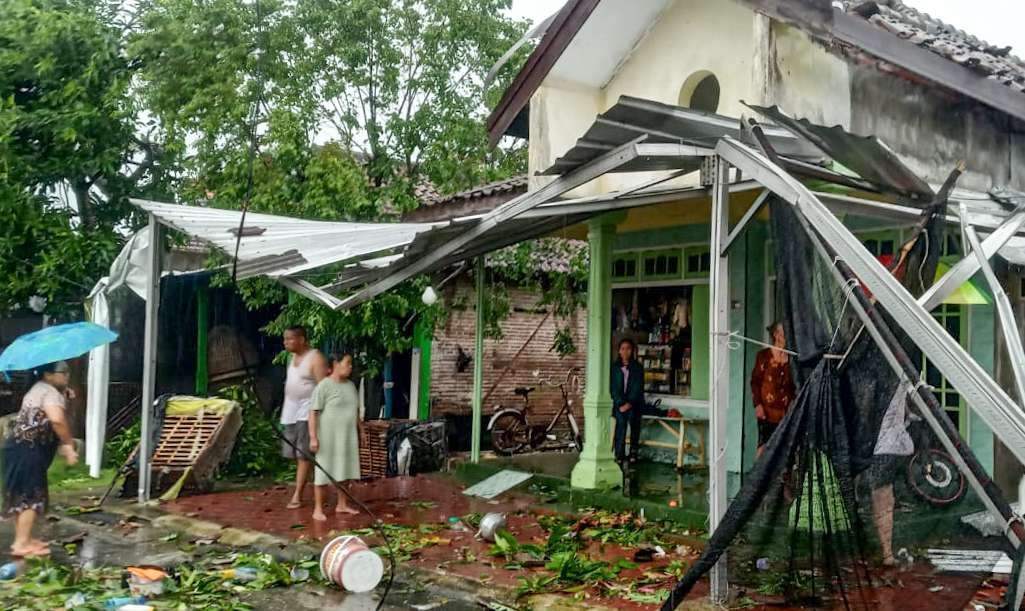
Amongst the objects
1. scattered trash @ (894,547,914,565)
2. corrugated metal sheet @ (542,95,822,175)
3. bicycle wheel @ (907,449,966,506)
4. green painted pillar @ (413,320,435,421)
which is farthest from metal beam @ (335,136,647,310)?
green painted pillar @ (413,320,435,421)

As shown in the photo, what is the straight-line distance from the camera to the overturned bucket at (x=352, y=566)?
643 centimetres

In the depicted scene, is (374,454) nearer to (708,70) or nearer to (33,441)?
(33,441)

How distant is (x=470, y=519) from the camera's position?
28.7 feet

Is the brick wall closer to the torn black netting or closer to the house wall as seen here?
the house wall

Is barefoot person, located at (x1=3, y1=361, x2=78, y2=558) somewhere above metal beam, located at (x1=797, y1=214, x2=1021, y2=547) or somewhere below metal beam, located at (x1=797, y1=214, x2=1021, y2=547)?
below

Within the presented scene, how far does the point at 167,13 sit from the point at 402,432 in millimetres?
6804

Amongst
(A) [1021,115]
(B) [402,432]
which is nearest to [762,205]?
(A) [1021,115]

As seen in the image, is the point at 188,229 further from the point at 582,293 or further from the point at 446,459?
the point at 582,293

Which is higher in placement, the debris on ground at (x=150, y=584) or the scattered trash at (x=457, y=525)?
the scattered trash at (x=457, y=525)

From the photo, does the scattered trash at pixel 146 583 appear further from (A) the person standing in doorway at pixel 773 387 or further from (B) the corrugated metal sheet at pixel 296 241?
Result: (A) the person standing in doorway at pixel 773 387

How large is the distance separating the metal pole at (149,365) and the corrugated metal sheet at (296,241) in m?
0.99

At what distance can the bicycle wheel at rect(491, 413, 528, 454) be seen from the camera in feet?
47.1

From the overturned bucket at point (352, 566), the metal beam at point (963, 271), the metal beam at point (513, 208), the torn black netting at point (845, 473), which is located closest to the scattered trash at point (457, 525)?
the overturned bucket at point (352, 566)

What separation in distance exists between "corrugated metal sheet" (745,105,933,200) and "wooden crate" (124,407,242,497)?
738cm
